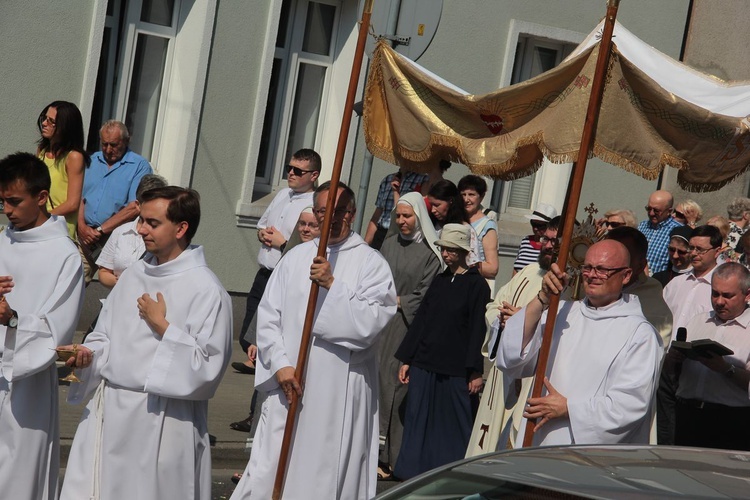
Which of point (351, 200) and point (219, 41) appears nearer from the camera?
point (351, 200)

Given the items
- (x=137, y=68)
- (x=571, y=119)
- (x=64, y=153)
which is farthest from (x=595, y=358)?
(x=137, y=68)

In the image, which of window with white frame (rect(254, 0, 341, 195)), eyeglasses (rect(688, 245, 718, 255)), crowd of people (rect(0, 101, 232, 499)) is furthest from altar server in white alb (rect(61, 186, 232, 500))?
window with white frame (rect(254, 0, 341, 195))

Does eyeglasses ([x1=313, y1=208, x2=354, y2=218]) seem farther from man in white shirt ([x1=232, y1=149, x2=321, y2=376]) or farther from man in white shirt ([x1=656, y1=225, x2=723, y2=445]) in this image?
man in white shirt ([x1=232, y1=149, x2=321, y2=376])

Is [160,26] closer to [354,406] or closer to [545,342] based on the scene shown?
[354,406]

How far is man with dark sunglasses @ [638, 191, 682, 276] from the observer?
11289mm

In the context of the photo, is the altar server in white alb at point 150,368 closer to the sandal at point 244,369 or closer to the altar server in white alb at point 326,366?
the altar server in white alb at point 326,366

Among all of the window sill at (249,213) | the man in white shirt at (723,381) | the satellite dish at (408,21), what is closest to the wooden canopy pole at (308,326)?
the satellite dish at (408,21)

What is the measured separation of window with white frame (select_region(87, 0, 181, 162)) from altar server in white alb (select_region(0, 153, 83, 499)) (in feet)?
19.2

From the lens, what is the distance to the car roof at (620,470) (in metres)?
3.22

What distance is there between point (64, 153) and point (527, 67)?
294 inches

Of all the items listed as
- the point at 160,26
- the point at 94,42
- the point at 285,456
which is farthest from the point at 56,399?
the point at 160,26

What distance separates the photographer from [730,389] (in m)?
7.68

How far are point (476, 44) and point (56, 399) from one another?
889cm

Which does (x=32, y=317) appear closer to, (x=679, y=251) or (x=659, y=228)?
(x=679, y=251)
